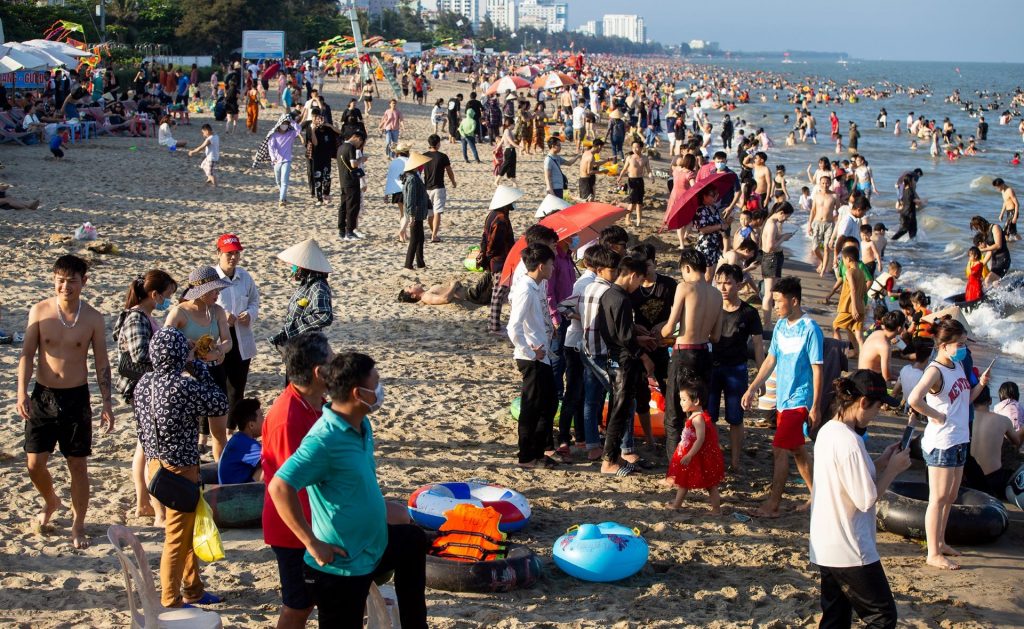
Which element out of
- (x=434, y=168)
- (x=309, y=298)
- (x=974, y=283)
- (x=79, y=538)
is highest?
(x=434, y=168)

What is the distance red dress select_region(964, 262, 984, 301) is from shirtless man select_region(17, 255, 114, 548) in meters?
12.3

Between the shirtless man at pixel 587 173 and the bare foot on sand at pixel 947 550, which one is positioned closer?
the bare foot on sand at pixel 947 550

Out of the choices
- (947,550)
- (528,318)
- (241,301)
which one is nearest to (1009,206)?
(947,550)

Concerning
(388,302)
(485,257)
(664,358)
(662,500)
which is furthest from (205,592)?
(388,302)

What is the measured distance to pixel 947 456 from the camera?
19.4 feet

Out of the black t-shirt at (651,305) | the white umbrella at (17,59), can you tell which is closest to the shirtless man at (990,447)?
the black t-shirt at (651,305)

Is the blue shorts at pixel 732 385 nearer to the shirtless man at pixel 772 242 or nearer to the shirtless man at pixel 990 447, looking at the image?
the shirtless man at pixel 990 447

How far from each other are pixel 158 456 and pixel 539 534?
245 cm

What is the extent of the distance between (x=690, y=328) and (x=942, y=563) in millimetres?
2177

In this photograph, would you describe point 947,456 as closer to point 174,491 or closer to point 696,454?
point 696,454

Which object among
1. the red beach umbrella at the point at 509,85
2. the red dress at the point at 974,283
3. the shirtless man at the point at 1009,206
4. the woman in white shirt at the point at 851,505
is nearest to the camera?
the woman in white shirt at the point at 851,505

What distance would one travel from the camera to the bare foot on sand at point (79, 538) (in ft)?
19.3

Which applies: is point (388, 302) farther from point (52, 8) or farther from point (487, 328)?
point (52, 8)

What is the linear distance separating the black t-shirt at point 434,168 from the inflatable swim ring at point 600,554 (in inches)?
357
